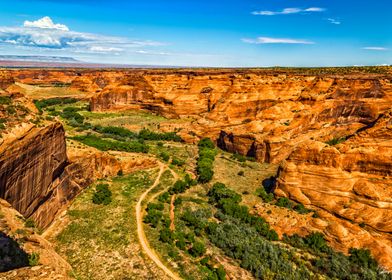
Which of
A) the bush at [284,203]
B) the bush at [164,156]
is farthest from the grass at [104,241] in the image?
the bush at [284,203]

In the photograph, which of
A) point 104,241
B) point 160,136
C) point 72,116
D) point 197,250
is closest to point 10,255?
point 104,241

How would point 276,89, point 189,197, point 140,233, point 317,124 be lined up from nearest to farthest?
1. point 140,233
2. point 189,197
3. point 317,124
4. point 276,89

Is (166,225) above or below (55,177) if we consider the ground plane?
below

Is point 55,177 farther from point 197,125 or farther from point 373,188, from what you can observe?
point 197,125

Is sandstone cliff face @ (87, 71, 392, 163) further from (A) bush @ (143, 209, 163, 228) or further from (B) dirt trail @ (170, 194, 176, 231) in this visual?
(A) bush @ (143, 209, 163, 228)

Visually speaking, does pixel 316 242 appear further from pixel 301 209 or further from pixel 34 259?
pixel 34 259

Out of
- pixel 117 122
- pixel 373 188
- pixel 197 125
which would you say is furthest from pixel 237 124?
pixel 373 188

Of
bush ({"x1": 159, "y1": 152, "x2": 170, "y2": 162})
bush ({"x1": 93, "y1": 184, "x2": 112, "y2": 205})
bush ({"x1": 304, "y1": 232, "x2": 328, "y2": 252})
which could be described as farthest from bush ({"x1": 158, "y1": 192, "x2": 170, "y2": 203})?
bush ({"x1": 304, "y1": 232, "x2": 328, "y2": 252})
